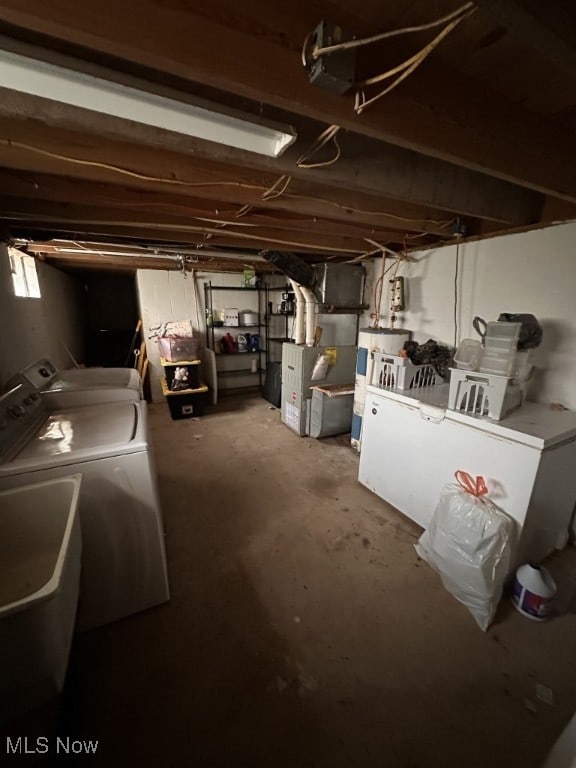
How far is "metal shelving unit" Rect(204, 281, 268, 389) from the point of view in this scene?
4500mm

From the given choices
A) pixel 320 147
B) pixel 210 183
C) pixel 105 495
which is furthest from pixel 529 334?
pixel 105 495

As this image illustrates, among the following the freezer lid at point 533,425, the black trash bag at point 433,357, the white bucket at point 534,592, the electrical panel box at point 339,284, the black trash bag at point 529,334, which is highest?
the electrical panel box at point 339,284

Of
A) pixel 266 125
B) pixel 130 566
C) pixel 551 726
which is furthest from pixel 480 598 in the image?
pixel 266 125

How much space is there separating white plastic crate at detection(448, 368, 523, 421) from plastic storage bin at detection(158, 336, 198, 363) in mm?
3224

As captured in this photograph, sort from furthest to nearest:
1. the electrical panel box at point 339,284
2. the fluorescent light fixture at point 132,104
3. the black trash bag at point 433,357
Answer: the electrical panel box at point 339,284, the black trash bag at point 433,357, the fluorescent light fixture at point 132,104

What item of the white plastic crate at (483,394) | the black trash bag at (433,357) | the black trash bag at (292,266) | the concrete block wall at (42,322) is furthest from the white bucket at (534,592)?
the concrete block wall at (42,322)

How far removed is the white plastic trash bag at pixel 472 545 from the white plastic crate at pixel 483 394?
0.36 metres

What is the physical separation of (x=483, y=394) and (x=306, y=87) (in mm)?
1514

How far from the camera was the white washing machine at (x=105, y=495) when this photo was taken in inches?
48.1

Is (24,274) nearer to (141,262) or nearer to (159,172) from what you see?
(141,262)

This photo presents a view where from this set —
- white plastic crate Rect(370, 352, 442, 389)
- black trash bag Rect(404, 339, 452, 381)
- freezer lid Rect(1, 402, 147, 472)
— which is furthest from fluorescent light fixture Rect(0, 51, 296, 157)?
black trash bag Rect(404, 339, 452, 381)

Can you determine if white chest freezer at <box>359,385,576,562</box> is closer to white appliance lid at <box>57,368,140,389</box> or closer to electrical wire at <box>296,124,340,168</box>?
electrical wire at <box>296,124,340,168</box>

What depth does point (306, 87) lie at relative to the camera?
80cm

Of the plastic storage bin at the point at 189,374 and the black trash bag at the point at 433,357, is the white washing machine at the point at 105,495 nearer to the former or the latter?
the black trash bag at the point at 433,357
